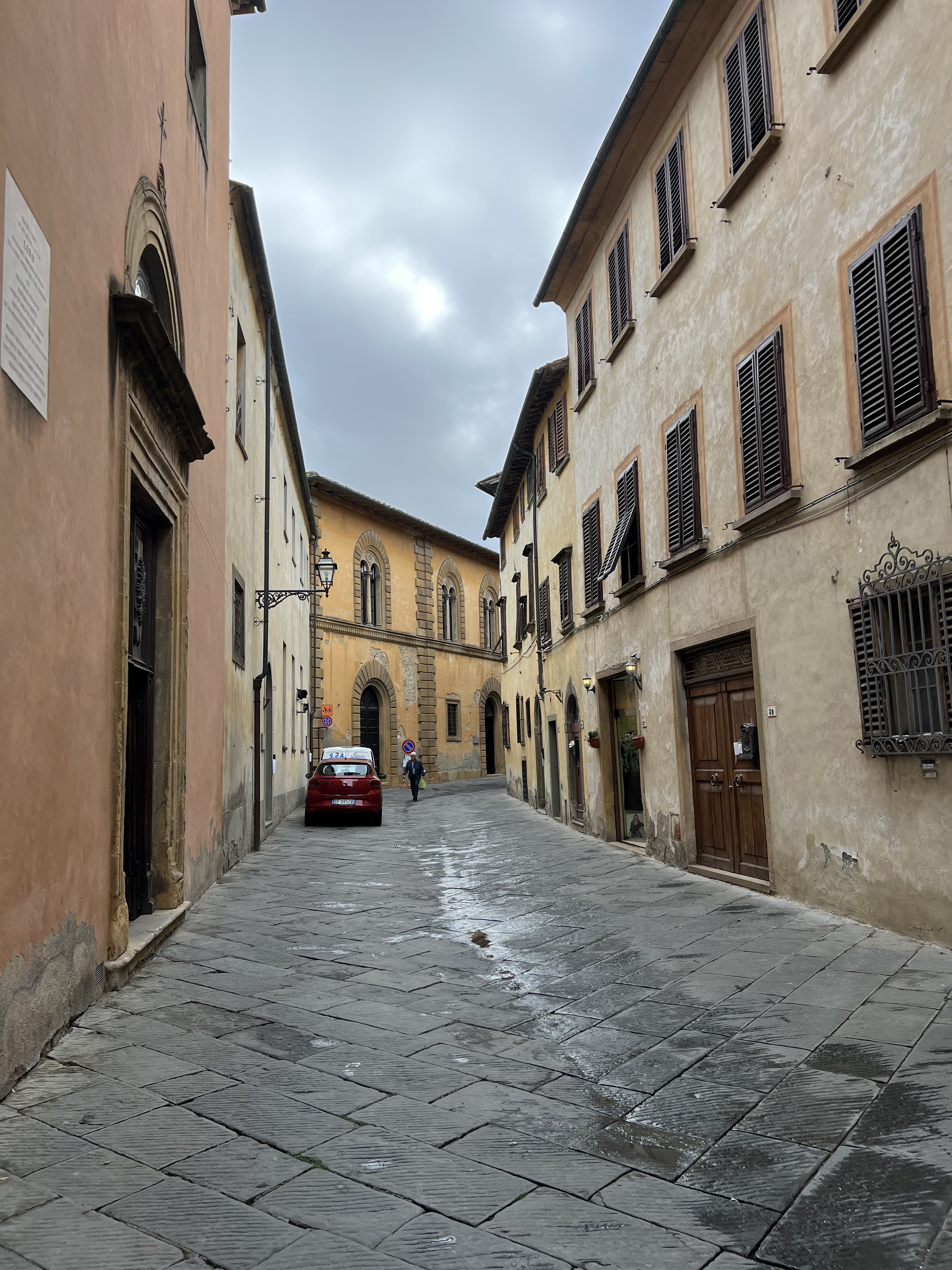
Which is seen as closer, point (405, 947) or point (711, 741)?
point (405, 947)

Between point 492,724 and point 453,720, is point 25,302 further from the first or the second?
point 492,724

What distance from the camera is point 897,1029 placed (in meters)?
4.61

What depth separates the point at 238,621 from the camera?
43.0ft

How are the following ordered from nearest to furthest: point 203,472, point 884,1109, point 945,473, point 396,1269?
1. point 396,1269
2. point 884,1109
3. point 945,473
4. point 203,472

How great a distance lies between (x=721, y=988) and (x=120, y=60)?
248 inches

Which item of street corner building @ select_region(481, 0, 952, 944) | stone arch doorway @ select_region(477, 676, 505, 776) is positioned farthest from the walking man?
street corner building @ select_region(481, 0, 952, 944)

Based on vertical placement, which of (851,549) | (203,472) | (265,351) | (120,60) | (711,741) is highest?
(265,351)

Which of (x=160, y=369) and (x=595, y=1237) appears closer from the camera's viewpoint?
(x=595, y=1237)

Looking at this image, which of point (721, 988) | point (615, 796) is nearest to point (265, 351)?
point (615, 796)

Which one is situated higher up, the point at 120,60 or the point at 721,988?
the point at 120,60

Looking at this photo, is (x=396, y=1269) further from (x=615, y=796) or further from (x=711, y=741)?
(x=615, y=796)

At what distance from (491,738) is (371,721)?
33.2ft

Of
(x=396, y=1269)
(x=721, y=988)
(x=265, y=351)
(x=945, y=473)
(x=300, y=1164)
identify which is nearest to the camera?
(x=396, y=1269)

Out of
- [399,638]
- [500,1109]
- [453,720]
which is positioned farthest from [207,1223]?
[453,720]
